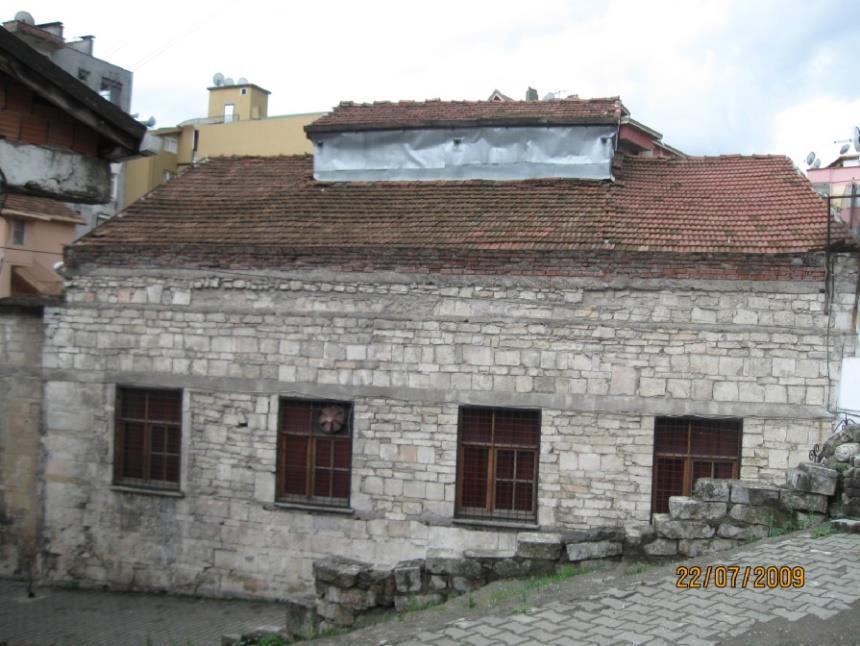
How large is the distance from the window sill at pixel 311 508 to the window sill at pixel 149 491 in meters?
1.36

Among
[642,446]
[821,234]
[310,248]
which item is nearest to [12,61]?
[310,248]

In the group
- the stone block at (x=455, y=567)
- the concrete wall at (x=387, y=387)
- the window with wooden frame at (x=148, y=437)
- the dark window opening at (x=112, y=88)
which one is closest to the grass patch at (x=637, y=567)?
the stone block at (x=455, y=567)

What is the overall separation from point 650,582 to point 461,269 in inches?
207

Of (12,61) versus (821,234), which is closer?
(12,61)

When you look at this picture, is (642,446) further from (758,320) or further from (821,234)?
(821,234)

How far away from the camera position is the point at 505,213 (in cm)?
1156

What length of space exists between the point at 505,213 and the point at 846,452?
5.72m

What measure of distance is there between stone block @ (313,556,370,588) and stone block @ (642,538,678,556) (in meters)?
2.44

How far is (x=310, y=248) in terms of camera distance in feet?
36.1

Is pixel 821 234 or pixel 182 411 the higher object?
pixel 821 234

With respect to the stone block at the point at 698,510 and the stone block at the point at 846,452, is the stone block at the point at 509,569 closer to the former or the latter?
the stone block at the point at 698,510

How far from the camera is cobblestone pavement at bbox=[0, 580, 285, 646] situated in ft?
32.7

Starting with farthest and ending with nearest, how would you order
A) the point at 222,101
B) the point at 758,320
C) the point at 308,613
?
1. the point at 222,101
2. the point at 758,320
3. the point at 308,613

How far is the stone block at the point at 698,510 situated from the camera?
7027 mm
